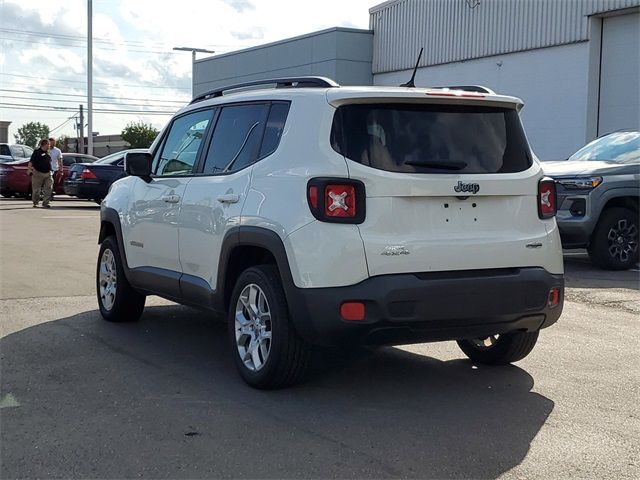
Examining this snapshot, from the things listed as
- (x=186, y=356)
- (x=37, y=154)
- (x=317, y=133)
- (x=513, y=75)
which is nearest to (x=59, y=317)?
(x=186, y=356)

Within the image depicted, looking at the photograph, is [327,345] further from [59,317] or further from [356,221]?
[59,317]

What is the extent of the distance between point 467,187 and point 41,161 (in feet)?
58.9

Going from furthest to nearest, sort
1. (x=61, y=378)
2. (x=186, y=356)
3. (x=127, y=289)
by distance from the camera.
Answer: (x=127, y=289), (x=186, y=356), (x=61, y=378)

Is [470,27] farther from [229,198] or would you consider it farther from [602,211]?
[229,198]

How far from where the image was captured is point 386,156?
15.4 ft

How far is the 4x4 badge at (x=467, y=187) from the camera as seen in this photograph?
15.6 feet

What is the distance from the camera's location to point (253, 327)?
514 cm

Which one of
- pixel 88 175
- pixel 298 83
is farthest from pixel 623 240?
pixel 88 175

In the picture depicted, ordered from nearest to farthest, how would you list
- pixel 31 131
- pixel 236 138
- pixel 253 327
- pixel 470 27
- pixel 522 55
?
pixel 253 327 < pixel 236 138 < pixel 522 55 < pixel 470 27 < pixel 31 131

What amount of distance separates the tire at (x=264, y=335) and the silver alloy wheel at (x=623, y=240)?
6752mm

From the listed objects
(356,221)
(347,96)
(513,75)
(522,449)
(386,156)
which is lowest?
(522,449)

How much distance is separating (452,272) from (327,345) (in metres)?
0.83

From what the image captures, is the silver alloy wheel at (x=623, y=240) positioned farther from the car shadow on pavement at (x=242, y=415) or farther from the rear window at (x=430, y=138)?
the rear window at (x=430, y=138)

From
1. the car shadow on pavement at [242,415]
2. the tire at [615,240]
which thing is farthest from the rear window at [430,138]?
the tire at [615,240]
